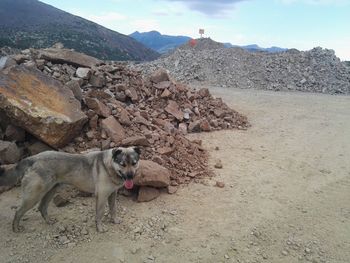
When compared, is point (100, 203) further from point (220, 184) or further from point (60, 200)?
point (220, 184)

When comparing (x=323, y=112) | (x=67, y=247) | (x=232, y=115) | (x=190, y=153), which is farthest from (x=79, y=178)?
(x=323, y=112)

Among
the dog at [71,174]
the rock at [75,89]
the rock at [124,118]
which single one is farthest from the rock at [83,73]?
the dog at [71,174]

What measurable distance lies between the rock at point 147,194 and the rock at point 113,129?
1272 millimetres

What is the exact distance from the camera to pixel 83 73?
8672mm

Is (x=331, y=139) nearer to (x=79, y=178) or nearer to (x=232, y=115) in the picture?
(x=232, y=115)

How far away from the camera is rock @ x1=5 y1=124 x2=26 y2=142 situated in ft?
21.5

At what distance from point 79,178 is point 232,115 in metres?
7.07

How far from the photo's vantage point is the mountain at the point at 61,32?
54.0 m

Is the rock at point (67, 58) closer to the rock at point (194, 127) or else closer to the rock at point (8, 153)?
the rock at point (194, 127)

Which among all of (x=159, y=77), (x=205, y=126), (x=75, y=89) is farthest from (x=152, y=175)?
(x=159, y=77)

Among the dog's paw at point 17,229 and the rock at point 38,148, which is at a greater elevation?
the rock at point 38,148

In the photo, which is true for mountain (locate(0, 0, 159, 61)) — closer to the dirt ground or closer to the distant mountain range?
the distant mountain range

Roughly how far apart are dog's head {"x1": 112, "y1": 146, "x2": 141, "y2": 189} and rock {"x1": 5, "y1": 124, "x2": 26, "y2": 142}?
283cm

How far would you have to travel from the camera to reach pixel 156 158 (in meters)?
6.50
